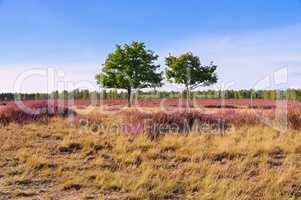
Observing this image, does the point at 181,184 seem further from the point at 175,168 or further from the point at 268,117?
the point at 268,117

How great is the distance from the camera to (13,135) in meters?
10.5

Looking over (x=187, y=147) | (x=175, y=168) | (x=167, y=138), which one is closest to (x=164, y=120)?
(x=167, y=138)

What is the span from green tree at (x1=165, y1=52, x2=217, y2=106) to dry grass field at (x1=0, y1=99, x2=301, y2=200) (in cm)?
2380

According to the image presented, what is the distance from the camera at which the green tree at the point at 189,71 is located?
34.7 meters

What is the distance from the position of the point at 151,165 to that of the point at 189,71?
28317 mm

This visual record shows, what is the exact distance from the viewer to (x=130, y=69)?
30.2 metres

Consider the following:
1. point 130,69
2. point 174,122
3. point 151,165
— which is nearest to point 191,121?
point 174,122

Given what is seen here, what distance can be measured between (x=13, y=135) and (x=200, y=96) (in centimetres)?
4433

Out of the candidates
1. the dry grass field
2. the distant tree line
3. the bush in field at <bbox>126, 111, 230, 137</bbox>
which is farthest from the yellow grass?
the distant tree line

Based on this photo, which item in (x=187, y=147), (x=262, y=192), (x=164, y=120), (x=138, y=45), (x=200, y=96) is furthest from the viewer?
(x=200, y=96)

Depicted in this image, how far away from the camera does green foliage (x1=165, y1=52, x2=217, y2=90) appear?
34.7 m

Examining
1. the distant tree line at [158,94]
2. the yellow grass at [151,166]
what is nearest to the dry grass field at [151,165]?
the yellow grass at [151,166]

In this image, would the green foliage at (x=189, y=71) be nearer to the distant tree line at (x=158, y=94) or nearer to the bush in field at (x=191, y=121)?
the distant tree line at (x=158, y=94)

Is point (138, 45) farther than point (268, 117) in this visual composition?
Yes
